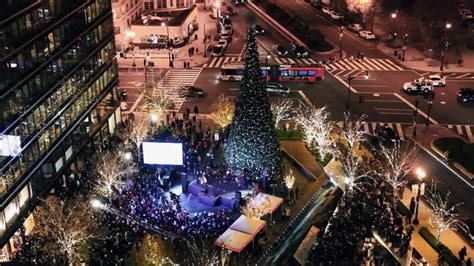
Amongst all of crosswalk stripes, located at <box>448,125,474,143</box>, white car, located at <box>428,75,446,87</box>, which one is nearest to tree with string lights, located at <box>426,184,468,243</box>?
crosswalk stripes, located at <box>448,125,474,143</box>

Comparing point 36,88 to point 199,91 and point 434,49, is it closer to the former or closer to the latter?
point 199,91

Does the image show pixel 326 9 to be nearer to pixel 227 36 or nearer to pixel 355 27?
pixel 355 27

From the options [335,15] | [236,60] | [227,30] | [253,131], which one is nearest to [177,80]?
[236,60]

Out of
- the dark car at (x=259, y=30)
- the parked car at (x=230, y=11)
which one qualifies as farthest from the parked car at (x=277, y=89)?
the parked car at (x=230, y=11)

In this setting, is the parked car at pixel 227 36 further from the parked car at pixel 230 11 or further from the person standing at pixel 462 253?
the person standing at pixel 462 253

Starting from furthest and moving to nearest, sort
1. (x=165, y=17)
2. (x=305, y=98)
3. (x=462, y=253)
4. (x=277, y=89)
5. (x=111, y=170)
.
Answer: (x=165, y=17) → (x=277, y=89) → (x=305, y=98) → (x=111, y=170) → (x=462, y=253)

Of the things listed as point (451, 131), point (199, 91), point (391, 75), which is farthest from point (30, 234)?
point (391, 75)
